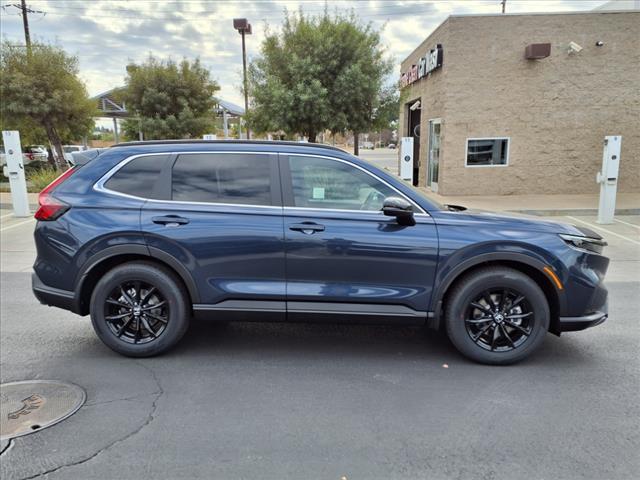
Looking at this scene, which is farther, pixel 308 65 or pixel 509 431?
pixel 308 65

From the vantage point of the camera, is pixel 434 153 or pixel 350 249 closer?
pixel 350 249

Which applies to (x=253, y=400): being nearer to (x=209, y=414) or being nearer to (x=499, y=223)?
(x=209, y=414)

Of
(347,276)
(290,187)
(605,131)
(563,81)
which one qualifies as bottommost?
(347,276)

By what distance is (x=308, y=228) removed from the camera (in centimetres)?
385

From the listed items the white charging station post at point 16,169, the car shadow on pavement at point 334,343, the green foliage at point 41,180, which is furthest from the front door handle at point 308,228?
the green foliage at point 41,180

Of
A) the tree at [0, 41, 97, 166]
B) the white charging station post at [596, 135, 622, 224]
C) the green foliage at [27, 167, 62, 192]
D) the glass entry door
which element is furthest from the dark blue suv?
the tree at [0, 41, 97, 166]

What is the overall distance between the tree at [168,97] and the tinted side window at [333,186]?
16700mm

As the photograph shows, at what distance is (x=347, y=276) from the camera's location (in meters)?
3.89

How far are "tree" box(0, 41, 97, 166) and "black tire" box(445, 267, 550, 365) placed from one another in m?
18.1

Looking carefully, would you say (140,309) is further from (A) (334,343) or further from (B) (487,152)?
(B) (487,152)

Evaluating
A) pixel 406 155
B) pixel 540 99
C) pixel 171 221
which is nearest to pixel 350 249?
pixel 171 221

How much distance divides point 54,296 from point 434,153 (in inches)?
557

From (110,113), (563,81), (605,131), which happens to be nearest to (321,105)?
(563,81)

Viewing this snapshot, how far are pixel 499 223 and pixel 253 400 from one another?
2.32m
